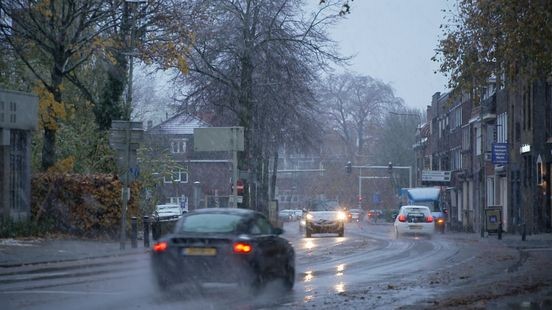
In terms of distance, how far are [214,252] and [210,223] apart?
0.80m

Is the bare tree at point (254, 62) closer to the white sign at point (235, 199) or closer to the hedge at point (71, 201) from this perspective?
the white sign at point (235, 199)

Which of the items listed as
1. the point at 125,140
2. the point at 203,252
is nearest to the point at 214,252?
the point at 203,252

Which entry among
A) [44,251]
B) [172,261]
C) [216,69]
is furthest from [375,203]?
[172,261]

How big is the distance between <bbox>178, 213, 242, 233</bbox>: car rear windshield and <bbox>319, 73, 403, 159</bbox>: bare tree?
71.1 metres

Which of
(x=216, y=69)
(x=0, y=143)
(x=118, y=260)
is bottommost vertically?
(x=118, y=260)

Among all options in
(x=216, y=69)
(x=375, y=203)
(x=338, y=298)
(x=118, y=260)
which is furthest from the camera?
(x=375, y=203)

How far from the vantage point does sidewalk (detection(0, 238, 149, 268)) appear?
85.9 ft

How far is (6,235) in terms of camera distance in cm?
3309

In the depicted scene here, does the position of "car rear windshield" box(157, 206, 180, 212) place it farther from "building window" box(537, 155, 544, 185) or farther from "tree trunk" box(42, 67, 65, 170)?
"building window" box(537, 155, 544, 185)

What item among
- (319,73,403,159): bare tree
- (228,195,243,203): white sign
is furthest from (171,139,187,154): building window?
(228,195,243,203): white sign

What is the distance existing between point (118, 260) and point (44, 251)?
7.87ft

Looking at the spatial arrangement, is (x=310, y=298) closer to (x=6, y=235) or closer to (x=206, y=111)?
(x=6, y=235)

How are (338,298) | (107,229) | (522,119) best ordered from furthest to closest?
(522,119)
(107,229)
(338,298)

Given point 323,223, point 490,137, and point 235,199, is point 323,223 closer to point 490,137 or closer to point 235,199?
point 235,199
